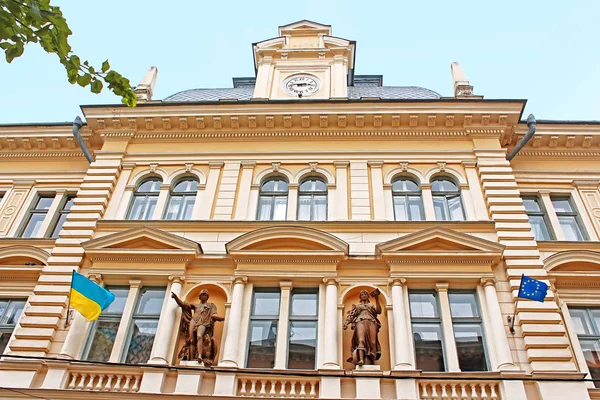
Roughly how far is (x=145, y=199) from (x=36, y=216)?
3421mm

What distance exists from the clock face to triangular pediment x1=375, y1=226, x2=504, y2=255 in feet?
23.2

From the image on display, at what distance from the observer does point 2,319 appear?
12.8 m

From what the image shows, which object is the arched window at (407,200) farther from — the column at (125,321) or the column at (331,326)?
the column at (125,321)

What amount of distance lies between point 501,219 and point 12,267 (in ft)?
40.2

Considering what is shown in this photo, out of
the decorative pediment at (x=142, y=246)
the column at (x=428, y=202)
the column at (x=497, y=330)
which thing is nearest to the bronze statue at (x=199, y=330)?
the decorative pediment at (x=142, y=246)

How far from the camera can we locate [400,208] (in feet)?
47.2

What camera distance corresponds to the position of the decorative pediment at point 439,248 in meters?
12.5

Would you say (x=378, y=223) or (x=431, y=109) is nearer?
(x=378, y=223)

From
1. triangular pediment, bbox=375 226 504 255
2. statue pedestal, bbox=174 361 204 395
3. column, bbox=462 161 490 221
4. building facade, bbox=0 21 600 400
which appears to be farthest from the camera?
column, bbox=462 161 490 221

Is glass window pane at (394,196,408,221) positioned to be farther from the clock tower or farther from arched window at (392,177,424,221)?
the clock tower

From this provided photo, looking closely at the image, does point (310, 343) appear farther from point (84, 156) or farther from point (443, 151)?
point (84, 156)

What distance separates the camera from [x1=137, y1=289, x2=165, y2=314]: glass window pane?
488 inches

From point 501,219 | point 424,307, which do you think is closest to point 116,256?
point 424,307

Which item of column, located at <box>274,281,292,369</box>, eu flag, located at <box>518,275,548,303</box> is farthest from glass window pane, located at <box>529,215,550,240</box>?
column, located at <box>274,281,292,369</box>
